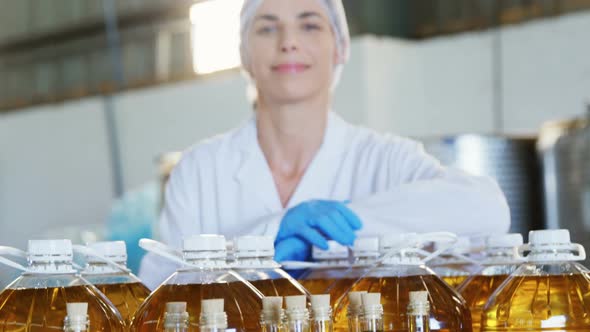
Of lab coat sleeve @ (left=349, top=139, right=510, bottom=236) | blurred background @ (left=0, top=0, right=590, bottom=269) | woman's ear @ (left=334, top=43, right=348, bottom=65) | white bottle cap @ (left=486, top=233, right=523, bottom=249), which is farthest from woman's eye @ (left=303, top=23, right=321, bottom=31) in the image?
blurred background @ (left=0, top=0, right=590, bottom=269)

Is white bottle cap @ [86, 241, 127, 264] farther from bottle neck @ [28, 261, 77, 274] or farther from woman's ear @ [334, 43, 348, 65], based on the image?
woman's ear @ [334, 43, 348, 65]

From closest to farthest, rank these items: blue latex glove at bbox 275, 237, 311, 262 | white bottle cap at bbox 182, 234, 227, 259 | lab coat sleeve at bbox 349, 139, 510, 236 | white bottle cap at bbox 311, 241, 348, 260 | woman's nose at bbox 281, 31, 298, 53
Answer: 1. white bottle cap at bbox 182, 234, 227, 259
2. white bottle cap at bbox 311, 241, 348, 260
3. blue latex glove at bbox 275, 237, 311, 262
4. lab coat sleeve at bbox 349, 139, 510, 236
5. woman's nose at bbox 281, 31, 298, 53

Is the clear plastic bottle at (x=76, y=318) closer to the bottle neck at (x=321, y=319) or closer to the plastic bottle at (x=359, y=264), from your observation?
the bottle neck at (x=321, y=319)

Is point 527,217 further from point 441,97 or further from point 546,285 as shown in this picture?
point 546,285

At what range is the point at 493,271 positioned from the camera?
133cm

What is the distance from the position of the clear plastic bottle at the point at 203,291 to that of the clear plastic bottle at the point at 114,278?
0.18 metres

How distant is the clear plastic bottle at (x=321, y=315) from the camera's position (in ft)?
3.07

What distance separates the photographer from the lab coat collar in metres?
1.95

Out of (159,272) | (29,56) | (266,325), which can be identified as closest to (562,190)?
(159,272)

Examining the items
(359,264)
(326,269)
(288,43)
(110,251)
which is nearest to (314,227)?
(326,269)

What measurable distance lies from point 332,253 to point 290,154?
2.00 feet

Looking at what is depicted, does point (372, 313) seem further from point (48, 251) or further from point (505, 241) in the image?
point (505, 241)

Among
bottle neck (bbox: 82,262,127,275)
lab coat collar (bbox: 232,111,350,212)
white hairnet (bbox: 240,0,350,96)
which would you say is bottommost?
bottle neck (bbox: 82,262,127,275)

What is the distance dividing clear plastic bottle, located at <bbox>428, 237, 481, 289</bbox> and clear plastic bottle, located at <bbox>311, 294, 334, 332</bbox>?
468 mm
